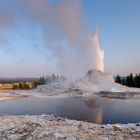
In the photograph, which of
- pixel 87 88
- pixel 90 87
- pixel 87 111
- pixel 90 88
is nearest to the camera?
pixel 87 111

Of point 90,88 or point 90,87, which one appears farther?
point 90,87

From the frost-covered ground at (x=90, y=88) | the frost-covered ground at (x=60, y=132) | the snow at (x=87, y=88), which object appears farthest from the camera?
the snow at (x=87, y=88)

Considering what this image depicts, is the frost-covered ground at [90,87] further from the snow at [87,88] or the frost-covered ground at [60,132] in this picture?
the frost-covered ground at [60,132]

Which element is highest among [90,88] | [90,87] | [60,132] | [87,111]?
[90,87]

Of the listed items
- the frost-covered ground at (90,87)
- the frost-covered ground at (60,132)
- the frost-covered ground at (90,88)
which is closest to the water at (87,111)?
the frost-covered ground at (60,132)

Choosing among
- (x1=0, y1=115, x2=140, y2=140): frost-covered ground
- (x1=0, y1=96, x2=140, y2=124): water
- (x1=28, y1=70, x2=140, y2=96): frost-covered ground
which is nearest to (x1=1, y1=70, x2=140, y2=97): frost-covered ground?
(x1=28, y1=70, x2=140, y2=96): frost-covered ground

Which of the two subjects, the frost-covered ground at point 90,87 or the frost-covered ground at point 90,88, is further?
the frost-covered ground at point 90,87

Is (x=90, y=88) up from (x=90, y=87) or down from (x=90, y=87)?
down

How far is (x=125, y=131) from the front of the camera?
17.2 m

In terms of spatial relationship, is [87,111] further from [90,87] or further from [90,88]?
[90,87]

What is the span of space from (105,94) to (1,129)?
138 ft

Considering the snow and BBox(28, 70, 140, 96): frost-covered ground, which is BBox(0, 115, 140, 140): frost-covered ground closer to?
the snow

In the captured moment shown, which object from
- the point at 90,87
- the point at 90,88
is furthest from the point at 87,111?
the point at 90,87

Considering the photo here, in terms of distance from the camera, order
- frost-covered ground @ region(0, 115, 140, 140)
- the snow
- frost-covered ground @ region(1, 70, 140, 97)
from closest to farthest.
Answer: frost-covered ground @ region(0, 115, 140, 140) < frost-covered ground @ region(1, 70, 140, 97) < the snow
